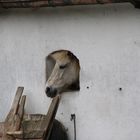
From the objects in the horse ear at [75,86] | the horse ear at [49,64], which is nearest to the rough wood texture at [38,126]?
the horse ear at [75,86]

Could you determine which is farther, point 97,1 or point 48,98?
point 48,98

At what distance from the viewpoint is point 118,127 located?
8.84 m

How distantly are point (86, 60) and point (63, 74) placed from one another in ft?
1.54

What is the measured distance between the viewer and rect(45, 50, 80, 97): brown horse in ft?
30.1

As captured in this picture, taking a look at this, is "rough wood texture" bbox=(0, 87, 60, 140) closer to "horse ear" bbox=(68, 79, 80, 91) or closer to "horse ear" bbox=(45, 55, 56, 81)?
"horse ear" bbox=(68, 79, 80, 91)

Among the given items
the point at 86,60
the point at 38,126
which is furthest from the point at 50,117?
the point at 86,60

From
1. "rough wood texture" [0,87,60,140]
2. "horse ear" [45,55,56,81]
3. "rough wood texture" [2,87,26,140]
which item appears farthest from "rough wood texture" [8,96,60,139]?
"horse ear" [45,55,56,81]

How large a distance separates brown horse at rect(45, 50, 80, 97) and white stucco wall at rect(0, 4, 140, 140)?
149 mm

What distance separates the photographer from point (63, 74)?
926 cm

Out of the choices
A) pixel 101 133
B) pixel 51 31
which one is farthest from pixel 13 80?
pixel 101 133

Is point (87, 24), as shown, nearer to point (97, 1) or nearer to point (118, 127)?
point (97, 1)

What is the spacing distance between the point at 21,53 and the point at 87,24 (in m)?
1.25

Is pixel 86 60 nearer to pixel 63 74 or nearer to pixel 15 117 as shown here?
pixel 63 74

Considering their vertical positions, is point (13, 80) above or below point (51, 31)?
below
